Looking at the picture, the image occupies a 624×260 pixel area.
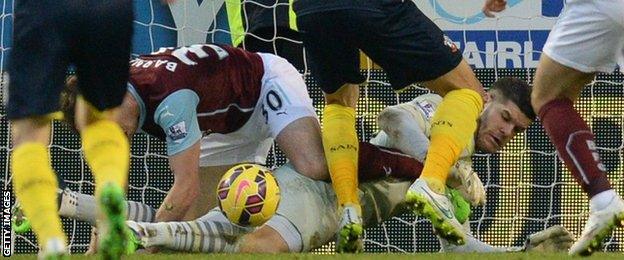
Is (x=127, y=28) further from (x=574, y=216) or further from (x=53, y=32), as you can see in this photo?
(x=574, y=216)

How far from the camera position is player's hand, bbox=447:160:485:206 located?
527 centimetres

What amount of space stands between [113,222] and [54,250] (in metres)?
0.14

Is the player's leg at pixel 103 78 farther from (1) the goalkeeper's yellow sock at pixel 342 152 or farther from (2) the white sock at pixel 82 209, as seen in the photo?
(2) the white sock at pixel 82 209

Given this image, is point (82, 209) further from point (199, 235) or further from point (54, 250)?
point (54, 250)

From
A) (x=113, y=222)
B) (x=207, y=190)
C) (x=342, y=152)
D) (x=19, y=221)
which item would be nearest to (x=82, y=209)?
(x=19, y=221)

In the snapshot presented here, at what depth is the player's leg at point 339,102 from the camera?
4.94 m

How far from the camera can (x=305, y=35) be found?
16.5ft

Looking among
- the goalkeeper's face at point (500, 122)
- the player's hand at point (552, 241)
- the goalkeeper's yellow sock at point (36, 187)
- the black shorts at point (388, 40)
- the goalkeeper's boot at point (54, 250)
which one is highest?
the goalkeeper's yellow sock at point (36, 187)

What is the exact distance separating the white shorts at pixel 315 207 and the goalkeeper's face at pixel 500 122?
1.06ft

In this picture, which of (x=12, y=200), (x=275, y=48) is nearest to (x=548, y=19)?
(x=275, y=48)

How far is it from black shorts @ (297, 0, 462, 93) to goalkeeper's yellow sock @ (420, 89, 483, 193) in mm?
108

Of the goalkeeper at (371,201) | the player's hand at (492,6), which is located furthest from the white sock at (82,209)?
the player's hand at (492,6)

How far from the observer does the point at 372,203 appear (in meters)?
5.28

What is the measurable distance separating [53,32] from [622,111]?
3211mm
